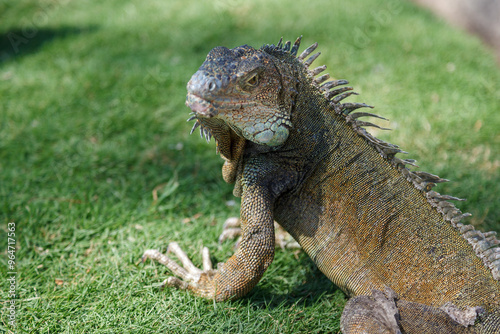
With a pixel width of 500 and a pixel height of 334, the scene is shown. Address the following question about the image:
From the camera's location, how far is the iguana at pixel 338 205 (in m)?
2.12

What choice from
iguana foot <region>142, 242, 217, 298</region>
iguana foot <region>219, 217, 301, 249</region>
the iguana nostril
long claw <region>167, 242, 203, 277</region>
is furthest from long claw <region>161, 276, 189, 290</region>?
the iguana nostril

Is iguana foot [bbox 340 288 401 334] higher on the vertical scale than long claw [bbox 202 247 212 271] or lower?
higher

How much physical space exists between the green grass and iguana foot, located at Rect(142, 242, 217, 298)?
0.21 ft

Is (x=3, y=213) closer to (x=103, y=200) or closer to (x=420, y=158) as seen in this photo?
(x=103, y=200)

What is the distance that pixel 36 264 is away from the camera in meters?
2.95

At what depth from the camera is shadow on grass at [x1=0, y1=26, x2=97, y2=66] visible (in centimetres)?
632

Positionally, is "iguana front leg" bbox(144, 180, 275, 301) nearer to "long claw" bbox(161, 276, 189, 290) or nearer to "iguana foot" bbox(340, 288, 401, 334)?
"long claw" bbox(161, 276, 189, 290)

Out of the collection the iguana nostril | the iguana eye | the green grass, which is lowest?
the green grass

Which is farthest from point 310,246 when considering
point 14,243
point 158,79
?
point 158,79

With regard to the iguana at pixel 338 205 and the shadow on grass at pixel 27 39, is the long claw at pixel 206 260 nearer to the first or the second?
the iguana at pixel 338 205

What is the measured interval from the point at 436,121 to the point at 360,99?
37.6 inches

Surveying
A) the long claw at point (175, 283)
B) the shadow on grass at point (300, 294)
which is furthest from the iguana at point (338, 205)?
the shadow on grass at point (300, 294)

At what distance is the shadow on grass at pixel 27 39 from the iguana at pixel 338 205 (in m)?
5.33

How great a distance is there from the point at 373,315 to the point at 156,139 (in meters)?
3.13
